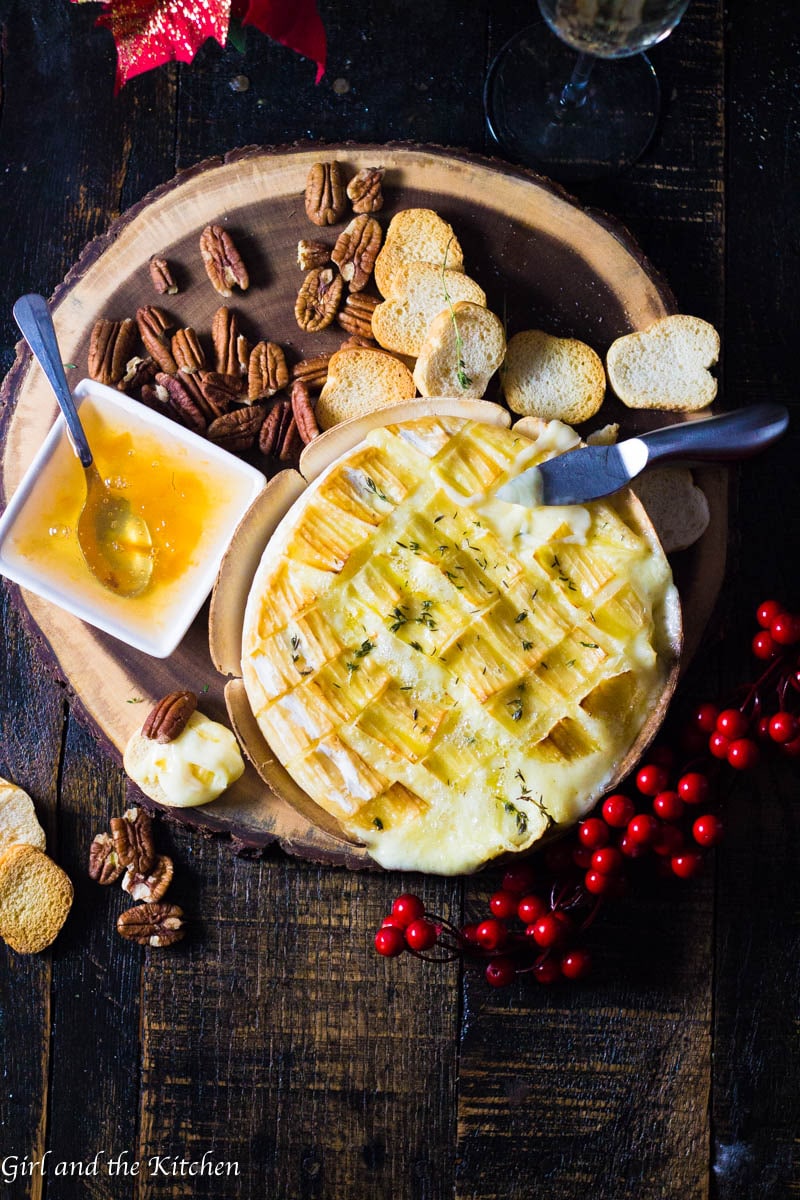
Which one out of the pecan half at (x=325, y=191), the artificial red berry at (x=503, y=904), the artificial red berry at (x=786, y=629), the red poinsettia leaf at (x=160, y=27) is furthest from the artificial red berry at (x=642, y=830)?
the red poinsettia leaf at (x=160, y=27)

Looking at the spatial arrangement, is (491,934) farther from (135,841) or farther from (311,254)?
(311,254)

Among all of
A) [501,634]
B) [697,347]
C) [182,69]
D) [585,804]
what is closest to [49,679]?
[501,634]

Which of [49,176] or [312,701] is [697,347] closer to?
[312,701]

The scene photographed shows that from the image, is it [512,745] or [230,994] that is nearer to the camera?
[512,745]

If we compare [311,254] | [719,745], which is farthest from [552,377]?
[719,745]

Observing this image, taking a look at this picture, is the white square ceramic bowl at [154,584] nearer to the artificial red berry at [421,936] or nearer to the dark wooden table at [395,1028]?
the dark wooden table at [395,1028]

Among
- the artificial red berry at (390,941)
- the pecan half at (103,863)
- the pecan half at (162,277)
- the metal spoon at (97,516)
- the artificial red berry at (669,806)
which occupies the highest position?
the pecan half at (162,277)
